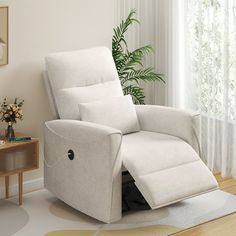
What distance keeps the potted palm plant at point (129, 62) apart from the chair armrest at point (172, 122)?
52 centimetres

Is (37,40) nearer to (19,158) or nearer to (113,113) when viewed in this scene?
(113,113)

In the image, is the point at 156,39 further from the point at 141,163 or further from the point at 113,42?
the point at 141,163

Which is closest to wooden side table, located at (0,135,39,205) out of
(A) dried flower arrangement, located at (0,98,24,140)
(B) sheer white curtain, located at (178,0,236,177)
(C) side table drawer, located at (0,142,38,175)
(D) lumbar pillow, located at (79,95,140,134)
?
(C) side table drawer, located at (0,142,38,175)

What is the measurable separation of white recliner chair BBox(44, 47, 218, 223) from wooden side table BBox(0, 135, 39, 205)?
0.13 metres

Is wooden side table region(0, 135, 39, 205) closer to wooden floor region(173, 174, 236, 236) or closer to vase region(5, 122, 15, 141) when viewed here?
vase region(5, 122, 15, 141)

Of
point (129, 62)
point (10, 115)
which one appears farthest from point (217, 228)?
point (129, 62)

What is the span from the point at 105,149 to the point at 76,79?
747mm

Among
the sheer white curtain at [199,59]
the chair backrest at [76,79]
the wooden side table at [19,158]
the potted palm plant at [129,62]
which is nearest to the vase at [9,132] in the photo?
the wooden side table at [19,158]

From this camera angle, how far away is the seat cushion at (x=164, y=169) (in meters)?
3.38

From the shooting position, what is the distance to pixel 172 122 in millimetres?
3881

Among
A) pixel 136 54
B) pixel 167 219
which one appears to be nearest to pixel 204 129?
pixel 136 54

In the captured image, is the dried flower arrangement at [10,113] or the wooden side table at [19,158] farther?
the dried flower arrangement at [10,113]

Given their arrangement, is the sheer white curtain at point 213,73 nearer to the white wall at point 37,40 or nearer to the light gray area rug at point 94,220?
the light gray area rug at point 94,220

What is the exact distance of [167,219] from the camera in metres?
3.57
